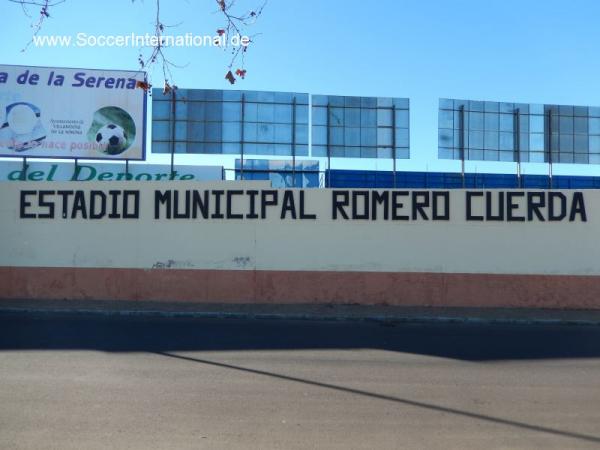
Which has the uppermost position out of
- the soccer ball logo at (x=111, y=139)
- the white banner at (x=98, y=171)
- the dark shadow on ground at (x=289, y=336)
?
the soccer ball logo at (x=111, y=139)

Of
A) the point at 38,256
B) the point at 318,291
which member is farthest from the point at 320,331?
the point at 38,256

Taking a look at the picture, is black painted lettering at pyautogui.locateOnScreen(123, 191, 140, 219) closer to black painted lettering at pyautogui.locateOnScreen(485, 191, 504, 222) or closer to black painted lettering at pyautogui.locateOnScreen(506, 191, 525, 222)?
black painted lettering at pyautogui.locateOnScreen(485, 191, 504, 222)

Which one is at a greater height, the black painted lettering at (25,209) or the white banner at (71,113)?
the white banner at (71,113)

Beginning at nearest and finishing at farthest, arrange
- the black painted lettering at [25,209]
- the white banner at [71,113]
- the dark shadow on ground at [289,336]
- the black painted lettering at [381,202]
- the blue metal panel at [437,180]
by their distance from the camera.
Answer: the dark shadow on ground at [289,336], the black painted lettering at [381,202], the black painted lettering at [25,209], the white banner at [71,113], the blue metal panel at [437,180]

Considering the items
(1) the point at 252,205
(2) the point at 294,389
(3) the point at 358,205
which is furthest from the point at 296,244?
(2) the point at 294,389

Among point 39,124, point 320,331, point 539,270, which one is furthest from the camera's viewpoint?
point 39,124

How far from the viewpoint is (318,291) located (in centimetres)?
1526

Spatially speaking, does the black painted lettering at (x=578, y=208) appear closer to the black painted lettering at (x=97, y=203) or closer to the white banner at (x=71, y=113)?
the black painted lettering at (x=97, y=203)

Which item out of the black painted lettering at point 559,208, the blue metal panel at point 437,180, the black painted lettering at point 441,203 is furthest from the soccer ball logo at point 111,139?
the black painted lettering at point 559,208

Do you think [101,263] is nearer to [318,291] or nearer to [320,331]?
[318,291]

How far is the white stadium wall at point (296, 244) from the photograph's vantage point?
15164 millimetres

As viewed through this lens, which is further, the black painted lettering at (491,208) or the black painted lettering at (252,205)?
the black painted lettering at (252,205)

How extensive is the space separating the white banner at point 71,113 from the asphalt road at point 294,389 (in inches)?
480

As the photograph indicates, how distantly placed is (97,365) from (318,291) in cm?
785
